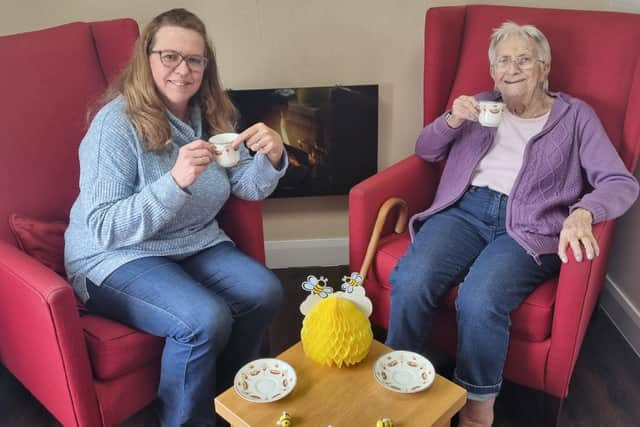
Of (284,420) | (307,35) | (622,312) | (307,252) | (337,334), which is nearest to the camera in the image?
(284,420)

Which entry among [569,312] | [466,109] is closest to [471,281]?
[569,312]

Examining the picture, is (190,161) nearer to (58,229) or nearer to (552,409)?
(58,229)

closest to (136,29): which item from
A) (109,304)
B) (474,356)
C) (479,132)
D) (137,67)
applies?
(137,67)

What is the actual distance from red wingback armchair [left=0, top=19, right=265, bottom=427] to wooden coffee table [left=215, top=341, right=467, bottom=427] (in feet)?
1.28

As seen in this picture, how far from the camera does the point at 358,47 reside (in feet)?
8.20

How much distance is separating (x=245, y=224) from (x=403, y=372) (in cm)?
74

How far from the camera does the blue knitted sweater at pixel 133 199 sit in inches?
65.8

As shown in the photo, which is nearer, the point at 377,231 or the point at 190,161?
the point at 190,161

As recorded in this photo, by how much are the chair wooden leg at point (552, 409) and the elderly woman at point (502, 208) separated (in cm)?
20

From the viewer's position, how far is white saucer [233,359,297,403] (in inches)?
56.9

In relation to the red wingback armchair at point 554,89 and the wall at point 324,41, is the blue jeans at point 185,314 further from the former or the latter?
the wall at point 324,41

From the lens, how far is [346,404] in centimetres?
143

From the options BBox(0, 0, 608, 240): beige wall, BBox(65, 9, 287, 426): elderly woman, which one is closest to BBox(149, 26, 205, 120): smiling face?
BBox(65, 9, 287, 426): elderly woman

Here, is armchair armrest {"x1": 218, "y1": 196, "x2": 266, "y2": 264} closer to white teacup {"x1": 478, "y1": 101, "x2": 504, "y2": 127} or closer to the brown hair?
the brown hair
